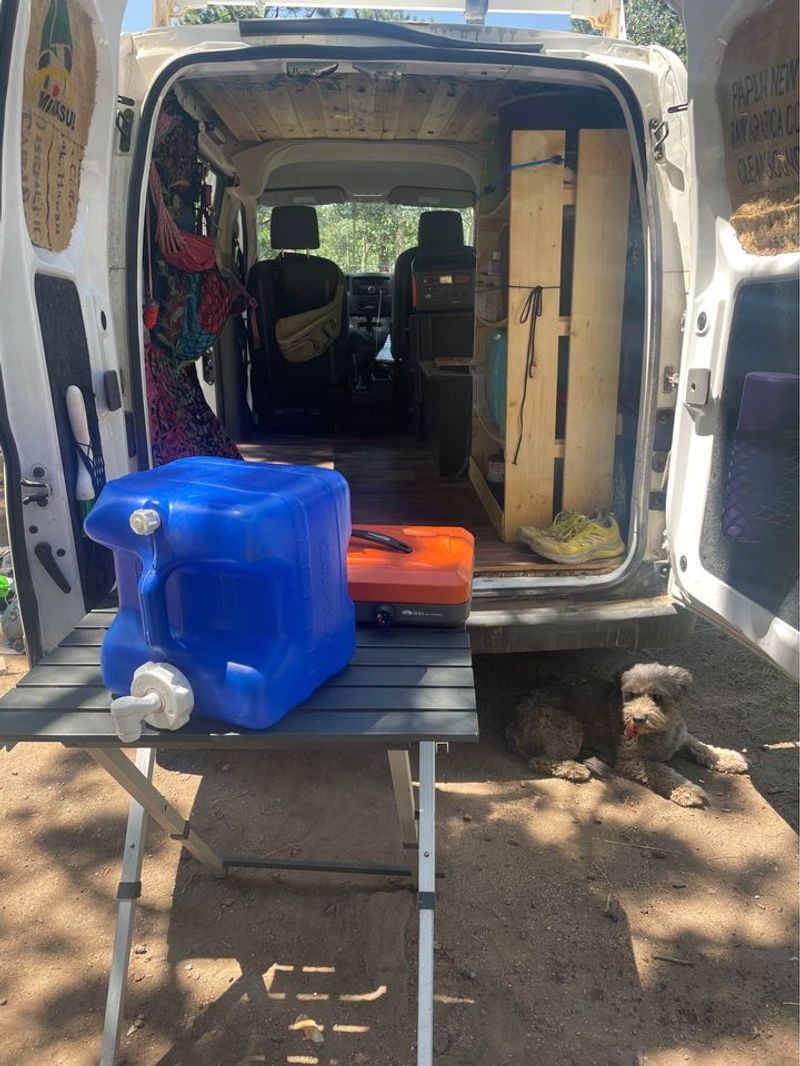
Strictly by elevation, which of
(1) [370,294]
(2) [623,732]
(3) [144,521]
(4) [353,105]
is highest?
(4) [353,105]

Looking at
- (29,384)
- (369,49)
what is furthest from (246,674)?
(369,49)

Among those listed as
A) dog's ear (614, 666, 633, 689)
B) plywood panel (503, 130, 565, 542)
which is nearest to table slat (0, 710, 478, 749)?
dog's ear (614, 666, 633, 689)

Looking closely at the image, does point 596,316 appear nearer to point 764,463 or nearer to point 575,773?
point 764,463

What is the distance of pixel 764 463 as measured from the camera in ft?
6.53

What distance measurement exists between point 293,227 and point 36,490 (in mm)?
4796

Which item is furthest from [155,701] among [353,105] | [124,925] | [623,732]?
[353,105]

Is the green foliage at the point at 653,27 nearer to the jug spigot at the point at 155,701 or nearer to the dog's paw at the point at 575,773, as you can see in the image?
the dog's paw at the point at 575,773

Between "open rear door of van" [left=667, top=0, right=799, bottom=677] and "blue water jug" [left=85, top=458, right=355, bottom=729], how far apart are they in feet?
3.87

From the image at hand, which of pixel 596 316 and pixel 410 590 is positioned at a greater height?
pixel 596 316

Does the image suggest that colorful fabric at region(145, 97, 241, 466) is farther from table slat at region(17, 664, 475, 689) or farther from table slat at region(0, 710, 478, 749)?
table slat at region(0, 710, 478, 749)

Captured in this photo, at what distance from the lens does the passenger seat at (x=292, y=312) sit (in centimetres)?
626

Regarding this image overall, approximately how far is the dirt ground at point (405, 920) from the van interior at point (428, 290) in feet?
3.26

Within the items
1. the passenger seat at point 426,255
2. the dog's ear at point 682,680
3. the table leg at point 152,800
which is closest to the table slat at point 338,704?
the table leg at point 152,800

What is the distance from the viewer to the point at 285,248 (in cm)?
630
